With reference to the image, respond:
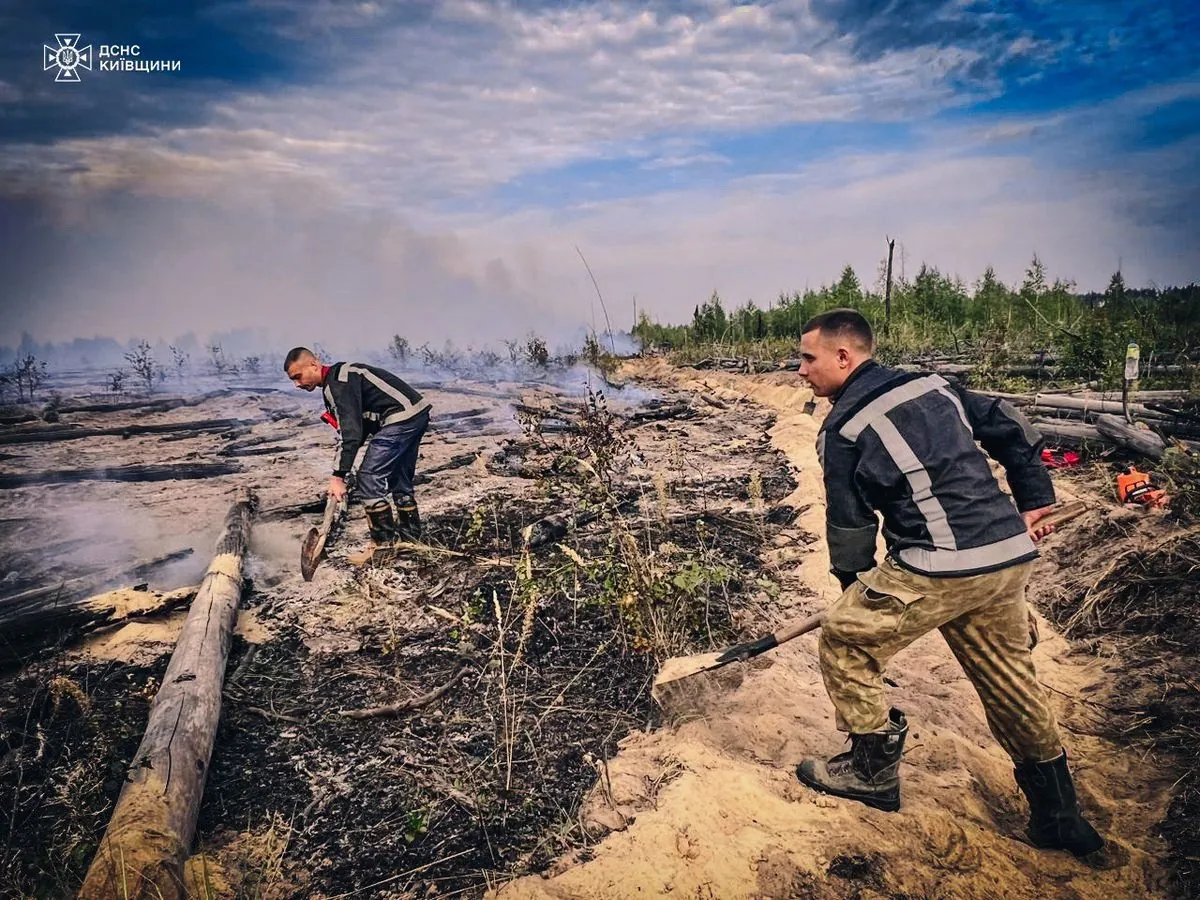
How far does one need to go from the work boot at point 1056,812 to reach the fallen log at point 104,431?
1407 cm

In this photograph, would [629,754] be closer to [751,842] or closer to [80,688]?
[751,842]

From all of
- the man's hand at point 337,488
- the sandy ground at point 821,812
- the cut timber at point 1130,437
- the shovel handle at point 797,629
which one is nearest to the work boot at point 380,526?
the man's hand at point 337,488

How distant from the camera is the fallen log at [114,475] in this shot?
864 cm

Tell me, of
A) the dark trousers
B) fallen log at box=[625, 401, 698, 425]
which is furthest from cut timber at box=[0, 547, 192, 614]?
fallen log at box=[625, 401, 698, 425]

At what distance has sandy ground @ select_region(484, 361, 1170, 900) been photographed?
2268 millimetres

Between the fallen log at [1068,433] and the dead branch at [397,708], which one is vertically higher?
the fallen log at [1068,433]

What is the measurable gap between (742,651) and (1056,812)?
1300 mm

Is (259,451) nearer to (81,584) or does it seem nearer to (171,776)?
(81,584)

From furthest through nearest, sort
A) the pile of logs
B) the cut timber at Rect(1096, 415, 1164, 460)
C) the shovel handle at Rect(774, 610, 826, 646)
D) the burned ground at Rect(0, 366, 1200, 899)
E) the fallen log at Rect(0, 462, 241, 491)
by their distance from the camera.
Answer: the fallen log at Rect(0, 462, 241, 491), the pile of logs, the cut timber at Rect(1096, 415, 1164, 460), the shovel handle at Rect(774, 610, 826, 646), the burned ground at Rect(0, 366, 1200, 899)

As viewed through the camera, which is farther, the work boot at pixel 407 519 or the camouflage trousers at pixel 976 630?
the work boot at pixel 407 519

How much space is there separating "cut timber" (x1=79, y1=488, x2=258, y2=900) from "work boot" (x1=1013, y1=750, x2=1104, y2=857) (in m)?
3.18

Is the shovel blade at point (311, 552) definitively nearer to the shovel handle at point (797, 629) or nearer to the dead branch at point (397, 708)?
the dead branch at point (397, 708)

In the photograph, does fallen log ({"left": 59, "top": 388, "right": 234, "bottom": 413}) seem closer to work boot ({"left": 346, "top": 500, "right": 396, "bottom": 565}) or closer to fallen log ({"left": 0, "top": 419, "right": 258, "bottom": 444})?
fallen log ({"left": 0, "top": 419, "right": 258, "bottom": 444})

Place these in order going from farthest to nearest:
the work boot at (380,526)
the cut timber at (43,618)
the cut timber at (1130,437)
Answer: the work boot at (380,526), the cut timber at (1130,437), the cut timber at (43,618)
